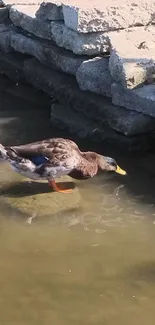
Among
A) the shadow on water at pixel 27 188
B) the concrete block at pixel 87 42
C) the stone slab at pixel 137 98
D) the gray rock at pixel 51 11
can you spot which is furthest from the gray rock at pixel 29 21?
the shadow on water at pixel 27 188

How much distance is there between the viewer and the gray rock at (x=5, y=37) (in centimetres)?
818

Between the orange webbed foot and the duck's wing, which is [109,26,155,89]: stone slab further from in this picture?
the orange webbed foot

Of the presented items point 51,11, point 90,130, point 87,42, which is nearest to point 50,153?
point 90,130

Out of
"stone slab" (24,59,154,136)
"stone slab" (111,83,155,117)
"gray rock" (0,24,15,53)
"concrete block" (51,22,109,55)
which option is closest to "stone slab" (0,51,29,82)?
"gray rock" (0,24,15,53)

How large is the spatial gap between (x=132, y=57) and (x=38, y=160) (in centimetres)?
136

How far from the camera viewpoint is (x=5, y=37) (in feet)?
26.9

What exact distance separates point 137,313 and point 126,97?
8.12ft

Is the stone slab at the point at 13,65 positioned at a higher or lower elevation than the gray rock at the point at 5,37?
lower

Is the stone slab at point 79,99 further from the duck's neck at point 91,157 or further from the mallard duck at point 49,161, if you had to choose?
the mallard duck at point 49,161

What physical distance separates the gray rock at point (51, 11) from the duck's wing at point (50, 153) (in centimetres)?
197

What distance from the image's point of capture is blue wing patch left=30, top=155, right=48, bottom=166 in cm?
554

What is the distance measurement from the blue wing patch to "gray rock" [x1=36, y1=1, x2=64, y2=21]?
2.06 metres

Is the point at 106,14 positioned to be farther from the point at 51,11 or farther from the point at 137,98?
the point at 137,98

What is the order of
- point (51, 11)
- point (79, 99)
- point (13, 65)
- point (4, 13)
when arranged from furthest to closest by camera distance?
point (4, 13) < point (13, 65) < point (51, 11) < point (79, 99)
